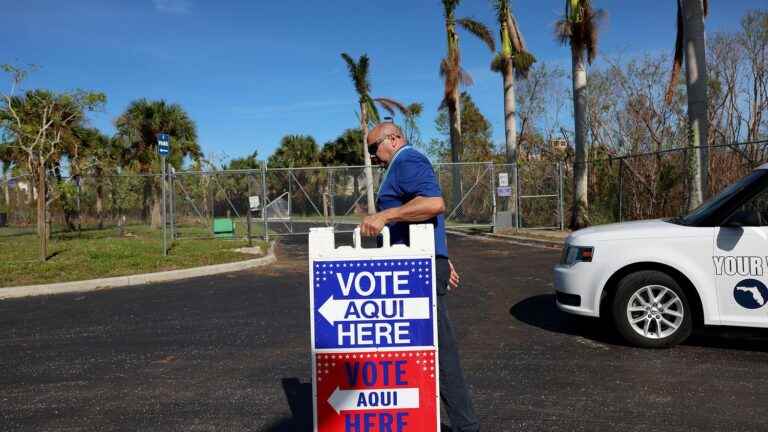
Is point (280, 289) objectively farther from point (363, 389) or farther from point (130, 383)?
point (363, 389)

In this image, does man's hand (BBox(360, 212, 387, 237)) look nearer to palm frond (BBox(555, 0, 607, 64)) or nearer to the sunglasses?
the sunglasses

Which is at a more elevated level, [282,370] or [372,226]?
[372,226]

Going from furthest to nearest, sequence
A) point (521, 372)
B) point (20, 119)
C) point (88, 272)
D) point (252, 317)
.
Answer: point (20, 119) → point (88, 272) → point (252, 317) → point (521, 372)

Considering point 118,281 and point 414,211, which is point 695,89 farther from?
point 118,281

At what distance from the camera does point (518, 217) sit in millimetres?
20719

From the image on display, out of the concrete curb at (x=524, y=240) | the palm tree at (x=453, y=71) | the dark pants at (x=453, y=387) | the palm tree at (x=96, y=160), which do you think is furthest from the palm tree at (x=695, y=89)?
the palm tree at (x=96, y=160)

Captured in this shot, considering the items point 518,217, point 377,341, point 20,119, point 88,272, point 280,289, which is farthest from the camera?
point 518,217

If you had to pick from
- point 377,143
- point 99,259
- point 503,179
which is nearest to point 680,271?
point 377,143

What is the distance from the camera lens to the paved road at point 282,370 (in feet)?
13.3

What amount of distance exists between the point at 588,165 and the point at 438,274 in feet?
61.9

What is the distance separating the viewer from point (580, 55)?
18188mm

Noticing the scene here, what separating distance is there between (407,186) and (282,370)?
2.64m

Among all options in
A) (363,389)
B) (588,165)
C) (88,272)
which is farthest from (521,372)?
(588,165)

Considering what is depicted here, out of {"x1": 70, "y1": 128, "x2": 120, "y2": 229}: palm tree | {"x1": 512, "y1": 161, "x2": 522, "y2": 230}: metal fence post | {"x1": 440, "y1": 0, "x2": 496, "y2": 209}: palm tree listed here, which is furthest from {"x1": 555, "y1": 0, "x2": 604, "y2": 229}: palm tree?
{"x1": 70, "y1": 128, "x2": 120, "y2": 229}: palm tree
